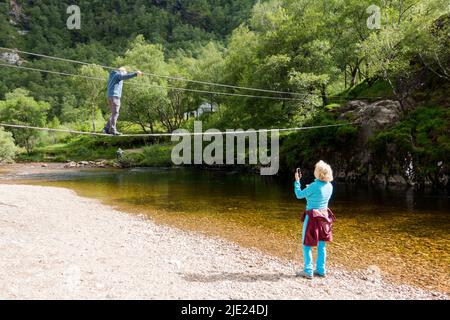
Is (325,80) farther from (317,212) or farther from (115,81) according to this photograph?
(317,212)

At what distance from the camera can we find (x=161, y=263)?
28.7 feet

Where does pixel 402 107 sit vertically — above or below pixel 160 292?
above

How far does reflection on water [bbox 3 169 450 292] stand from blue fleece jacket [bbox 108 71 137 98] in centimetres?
539

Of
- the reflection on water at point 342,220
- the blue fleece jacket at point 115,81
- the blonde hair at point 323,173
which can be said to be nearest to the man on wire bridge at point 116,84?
the blue fleece jacket at point 115,81

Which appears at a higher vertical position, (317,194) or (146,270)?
(317,194)

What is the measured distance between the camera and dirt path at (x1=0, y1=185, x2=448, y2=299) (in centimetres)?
681

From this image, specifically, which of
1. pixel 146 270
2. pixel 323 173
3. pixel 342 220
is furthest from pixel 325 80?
pixel 146 270

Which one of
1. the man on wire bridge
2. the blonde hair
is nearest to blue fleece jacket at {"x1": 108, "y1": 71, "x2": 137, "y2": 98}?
the man on wire bridge

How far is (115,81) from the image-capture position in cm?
1267

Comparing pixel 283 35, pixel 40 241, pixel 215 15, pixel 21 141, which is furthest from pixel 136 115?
pixel 215 15

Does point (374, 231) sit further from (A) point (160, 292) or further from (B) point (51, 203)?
(B) point (51, 203)

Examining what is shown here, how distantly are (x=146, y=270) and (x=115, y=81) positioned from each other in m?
7.22

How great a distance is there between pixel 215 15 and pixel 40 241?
15197 cm

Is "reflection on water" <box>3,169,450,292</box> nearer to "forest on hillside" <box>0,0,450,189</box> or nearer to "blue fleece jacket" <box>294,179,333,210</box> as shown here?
"blue fleece jacket" <box>294,179,333,210</box>
